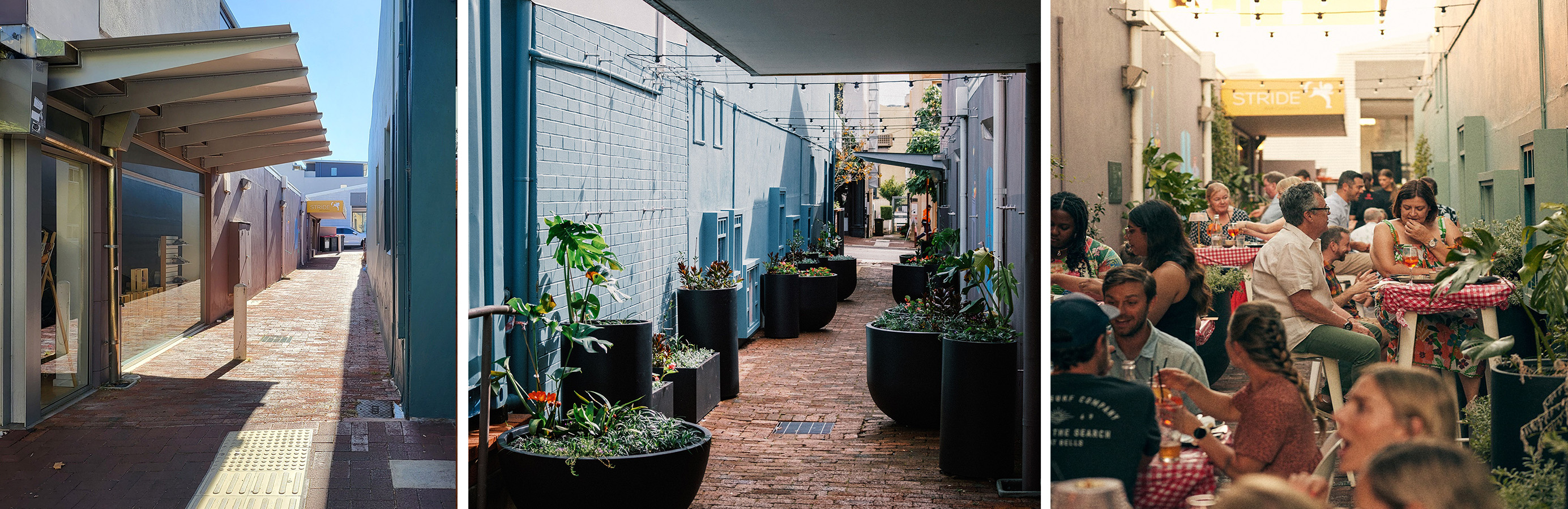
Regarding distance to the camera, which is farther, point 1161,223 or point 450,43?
point 450,43

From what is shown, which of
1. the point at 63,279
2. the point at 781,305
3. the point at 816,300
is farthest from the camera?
the point at 816,300

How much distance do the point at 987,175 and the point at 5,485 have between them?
7180mm

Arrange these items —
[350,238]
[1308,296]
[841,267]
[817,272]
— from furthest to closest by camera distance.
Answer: [350,238] < [841,267] < [817,272] < [1308,296]

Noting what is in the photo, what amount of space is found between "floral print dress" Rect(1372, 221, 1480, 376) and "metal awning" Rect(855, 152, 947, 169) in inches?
587

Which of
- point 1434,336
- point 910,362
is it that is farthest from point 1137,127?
point 910,362

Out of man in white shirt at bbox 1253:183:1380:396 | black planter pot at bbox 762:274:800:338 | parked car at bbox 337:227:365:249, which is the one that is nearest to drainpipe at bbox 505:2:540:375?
man in white shirt at bbox 1253:183:1380:396

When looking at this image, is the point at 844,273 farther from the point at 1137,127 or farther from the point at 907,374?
the point at 1137,127

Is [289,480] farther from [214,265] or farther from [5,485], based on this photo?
[214,265]

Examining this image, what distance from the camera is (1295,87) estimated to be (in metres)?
2.81

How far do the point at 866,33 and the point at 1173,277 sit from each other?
2.95 meters

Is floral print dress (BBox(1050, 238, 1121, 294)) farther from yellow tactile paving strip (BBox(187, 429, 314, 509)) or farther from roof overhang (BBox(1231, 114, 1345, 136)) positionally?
yellow tactile paving strip (BBox(187, 429, 314, 509))

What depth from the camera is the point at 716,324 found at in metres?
7.07

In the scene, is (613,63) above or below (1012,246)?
above

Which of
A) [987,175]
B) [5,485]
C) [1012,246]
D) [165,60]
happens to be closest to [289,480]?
[5,485]
